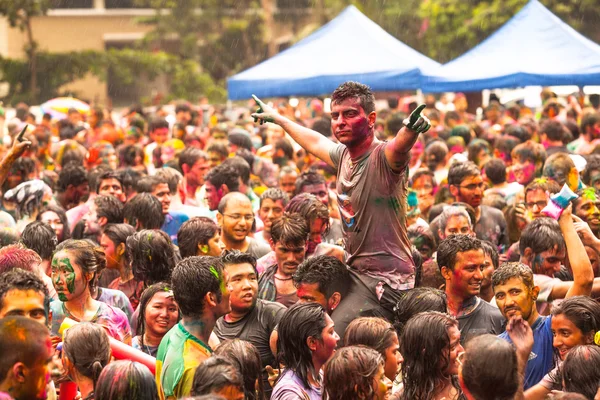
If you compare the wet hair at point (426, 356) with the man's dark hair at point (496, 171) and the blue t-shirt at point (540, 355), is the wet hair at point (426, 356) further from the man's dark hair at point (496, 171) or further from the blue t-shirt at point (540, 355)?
the man's dark hair at point (496, 171)

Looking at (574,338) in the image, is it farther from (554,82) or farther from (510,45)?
(510,45)

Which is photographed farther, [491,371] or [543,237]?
[543,237]

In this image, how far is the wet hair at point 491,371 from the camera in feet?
13.6

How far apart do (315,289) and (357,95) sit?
3.99 ft

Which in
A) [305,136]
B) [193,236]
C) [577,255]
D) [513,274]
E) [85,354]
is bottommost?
[193,236]

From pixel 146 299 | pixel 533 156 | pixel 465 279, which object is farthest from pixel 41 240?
pixel 533 156

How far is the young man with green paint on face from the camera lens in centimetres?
486

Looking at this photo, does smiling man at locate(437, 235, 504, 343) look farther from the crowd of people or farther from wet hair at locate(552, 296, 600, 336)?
wet hair at locate(552, 296, 600, 336)

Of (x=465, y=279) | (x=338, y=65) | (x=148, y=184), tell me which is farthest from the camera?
(x=338, y=65)

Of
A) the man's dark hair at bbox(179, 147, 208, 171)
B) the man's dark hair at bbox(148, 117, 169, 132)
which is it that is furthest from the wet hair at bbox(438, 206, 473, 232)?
the man's dark hair at bbox(148, 117, 169, 132)

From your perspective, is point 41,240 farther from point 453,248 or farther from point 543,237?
point 543,237

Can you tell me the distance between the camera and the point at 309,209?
734 centimetres

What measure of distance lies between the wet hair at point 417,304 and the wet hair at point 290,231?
1.20 metres

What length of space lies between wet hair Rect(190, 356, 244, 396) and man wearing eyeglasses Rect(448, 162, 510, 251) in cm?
458
